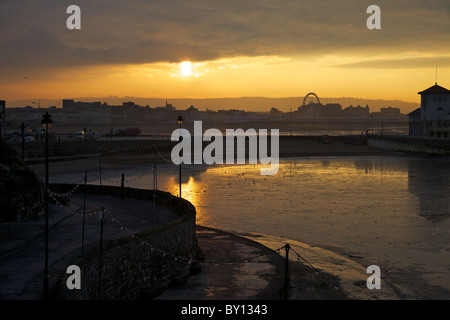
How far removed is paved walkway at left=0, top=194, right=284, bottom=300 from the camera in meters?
15.7

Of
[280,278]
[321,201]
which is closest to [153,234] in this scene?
[280,278]

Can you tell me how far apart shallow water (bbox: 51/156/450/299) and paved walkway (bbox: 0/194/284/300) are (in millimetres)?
4358

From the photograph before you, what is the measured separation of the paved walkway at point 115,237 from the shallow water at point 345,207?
4.36 meters

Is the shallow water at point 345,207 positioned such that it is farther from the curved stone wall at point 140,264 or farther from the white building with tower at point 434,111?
the white building with tower at point 434,111

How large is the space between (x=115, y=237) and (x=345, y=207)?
69.3ft

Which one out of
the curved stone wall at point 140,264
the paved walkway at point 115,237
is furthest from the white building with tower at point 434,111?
the curved stone wall at point 140,264

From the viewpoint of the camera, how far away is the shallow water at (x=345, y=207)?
23859mm

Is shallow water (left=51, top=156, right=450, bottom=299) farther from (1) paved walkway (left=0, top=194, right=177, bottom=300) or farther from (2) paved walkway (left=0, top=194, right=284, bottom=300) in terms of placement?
(1) paved walkway (left=0, top=194, right=177, bottom=300)

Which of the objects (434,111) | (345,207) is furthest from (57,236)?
(434,111)

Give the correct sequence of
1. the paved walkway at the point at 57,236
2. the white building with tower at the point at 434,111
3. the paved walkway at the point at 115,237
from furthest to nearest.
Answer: the white building with tower at the point at 434,111 → the paved walkway at the point at 115,237 → the paved walkway at the point at 57,236

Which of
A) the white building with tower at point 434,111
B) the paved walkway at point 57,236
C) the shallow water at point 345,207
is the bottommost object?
the shallow water at point 345,207

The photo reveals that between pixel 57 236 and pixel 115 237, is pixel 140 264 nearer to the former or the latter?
pixel 115 237
